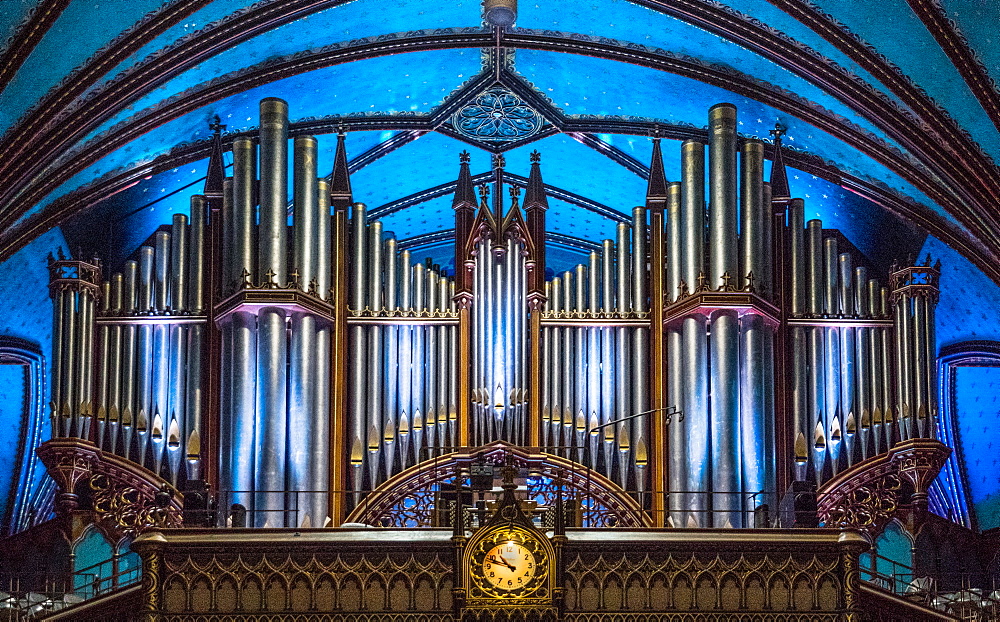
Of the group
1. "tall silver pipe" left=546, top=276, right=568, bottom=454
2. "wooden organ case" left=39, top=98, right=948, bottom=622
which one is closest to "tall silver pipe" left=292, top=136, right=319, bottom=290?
"wooden organ case" left=39, top=98, right=948, bottom=622

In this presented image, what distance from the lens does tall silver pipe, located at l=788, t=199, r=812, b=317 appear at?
80.2ft

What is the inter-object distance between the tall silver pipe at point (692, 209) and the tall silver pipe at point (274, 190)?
488cm

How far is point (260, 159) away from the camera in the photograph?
958 inches

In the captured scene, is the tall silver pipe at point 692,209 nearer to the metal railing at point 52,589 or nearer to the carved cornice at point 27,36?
the metal railing at point 52,589

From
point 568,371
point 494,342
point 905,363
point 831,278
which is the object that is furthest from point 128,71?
point 905,363

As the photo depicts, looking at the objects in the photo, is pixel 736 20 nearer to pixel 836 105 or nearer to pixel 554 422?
pixel 836 105

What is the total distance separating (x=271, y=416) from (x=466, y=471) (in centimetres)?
235

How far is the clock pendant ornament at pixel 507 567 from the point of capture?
19.0 m

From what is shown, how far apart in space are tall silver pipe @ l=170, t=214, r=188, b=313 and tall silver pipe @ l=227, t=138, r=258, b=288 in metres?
0.79

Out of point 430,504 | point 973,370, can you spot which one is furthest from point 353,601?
point 973,370

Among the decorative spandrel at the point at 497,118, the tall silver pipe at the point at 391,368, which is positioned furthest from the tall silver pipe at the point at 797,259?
the tall silver pipe at the point at 391,368

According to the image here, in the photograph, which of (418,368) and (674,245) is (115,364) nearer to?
(418,368)

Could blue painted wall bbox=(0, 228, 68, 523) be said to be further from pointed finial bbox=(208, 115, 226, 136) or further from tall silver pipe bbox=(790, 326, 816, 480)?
tall silver pipe bbox=(790, 326, 816, 480)

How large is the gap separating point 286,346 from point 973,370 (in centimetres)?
926
